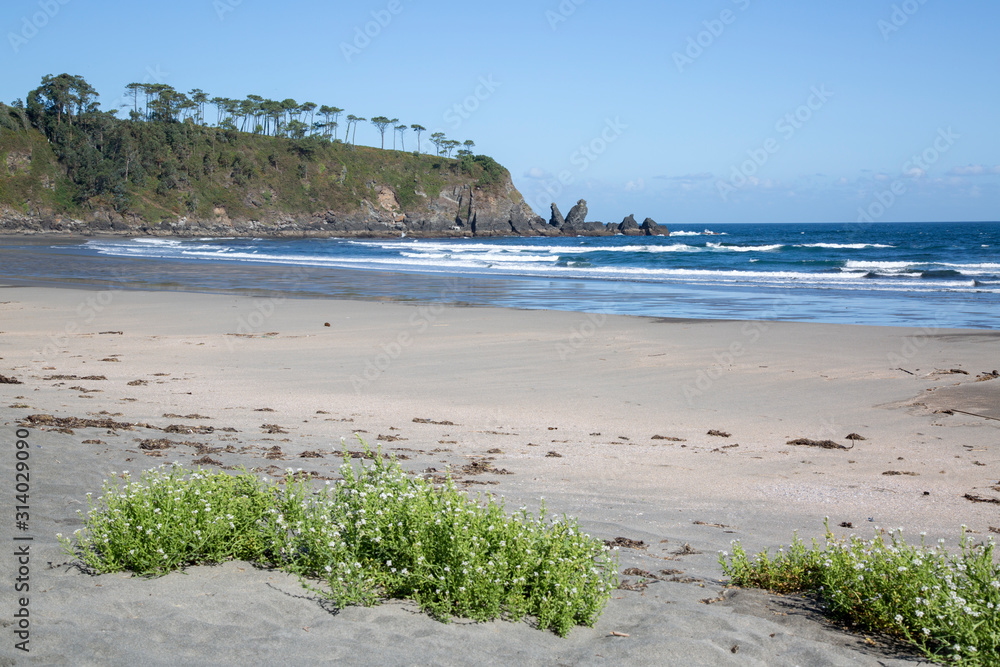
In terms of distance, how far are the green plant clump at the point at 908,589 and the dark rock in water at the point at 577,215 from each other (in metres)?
127

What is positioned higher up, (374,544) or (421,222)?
(421,222)

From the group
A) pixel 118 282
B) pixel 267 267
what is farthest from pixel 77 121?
pixel 118 282

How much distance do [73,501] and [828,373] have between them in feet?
32.1

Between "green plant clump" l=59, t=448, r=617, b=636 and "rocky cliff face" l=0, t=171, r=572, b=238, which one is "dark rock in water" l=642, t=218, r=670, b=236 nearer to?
"rocky cliff face" l=0, t=171, r=572, b=238

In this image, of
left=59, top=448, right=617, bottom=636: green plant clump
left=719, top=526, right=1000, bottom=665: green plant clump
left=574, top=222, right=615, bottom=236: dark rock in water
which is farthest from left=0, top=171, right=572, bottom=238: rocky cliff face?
left=719, top=526, right=1000, bottom=665: green plant clump

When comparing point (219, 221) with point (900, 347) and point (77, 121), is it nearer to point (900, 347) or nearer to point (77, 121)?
point (77, 121)

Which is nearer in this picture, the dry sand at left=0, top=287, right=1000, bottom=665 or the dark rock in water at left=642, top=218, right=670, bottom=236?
the dry sand at left=0, top=287, right=1000, bottom=665

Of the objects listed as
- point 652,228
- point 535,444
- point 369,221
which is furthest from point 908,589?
point 652,228

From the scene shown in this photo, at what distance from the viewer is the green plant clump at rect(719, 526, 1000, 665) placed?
117 inches

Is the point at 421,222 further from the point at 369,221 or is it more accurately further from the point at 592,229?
the point at 592,229

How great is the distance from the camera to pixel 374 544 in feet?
11.8

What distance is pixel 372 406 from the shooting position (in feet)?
27.7

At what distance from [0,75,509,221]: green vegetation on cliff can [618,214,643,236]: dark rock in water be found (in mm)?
23866

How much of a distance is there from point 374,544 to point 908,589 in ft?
8.12
